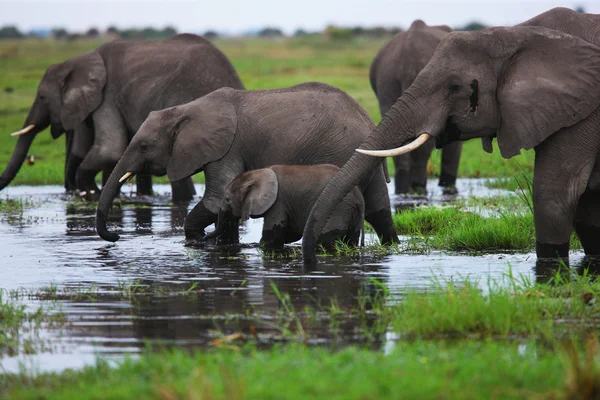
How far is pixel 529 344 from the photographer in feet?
18.9

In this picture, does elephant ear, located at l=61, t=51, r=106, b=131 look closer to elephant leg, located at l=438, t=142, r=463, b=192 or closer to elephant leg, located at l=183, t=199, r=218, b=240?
elephant leg, located at l=183, t=199, r=218, b=240

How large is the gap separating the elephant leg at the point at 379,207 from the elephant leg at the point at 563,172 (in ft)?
7.01

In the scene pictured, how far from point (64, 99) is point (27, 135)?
98 cm

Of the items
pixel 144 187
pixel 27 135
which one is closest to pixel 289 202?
pixel 144 187

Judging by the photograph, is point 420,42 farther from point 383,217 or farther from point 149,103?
point 383,217

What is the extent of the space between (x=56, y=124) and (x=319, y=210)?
319 inches

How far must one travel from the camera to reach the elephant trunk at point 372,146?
8.12 m

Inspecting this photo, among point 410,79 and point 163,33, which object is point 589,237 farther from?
point 163,33

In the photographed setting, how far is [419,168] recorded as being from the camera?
15.7 m

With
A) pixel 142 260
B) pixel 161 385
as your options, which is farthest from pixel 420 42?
pixel 161 385

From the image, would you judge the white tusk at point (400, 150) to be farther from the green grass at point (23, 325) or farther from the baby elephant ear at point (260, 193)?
the green grass at point (23, 325)

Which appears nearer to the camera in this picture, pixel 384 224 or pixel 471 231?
pixel 471 231

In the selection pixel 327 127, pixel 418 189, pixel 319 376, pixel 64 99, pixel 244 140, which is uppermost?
pixel 64 99

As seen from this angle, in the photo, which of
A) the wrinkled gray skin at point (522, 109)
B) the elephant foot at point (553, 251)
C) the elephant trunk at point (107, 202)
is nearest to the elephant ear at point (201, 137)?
the elephant trunk at point (107, 202)
